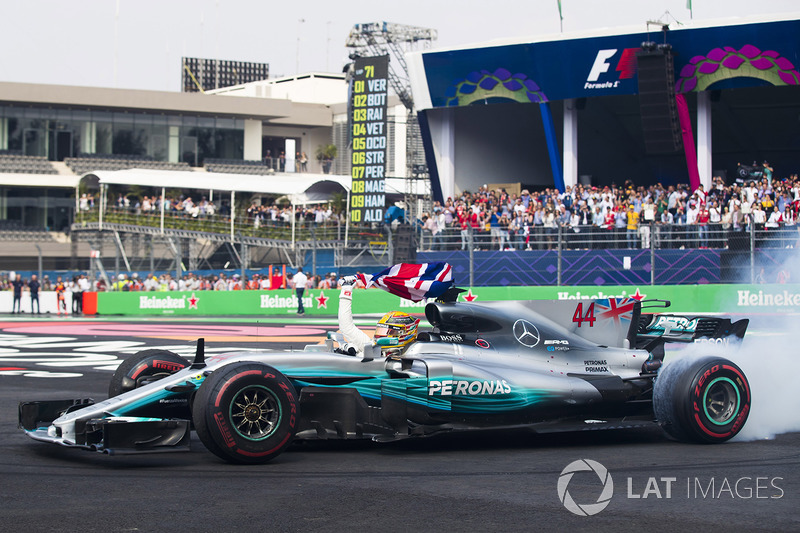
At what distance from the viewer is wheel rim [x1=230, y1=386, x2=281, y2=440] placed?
7139mm

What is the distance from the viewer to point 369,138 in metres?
33.0

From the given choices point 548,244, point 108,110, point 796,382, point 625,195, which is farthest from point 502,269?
point 108,110

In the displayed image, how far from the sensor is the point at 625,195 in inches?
1075

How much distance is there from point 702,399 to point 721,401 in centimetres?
31

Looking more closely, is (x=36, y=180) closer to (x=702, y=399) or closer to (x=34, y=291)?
(x=34, y=291)

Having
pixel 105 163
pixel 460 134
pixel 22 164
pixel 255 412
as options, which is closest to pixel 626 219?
pixel 460 134

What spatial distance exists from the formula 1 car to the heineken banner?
818 cm

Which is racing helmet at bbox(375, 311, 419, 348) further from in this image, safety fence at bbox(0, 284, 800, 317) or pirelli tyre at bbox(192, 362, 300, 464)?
safety fence at bbox(0, 284, 800, 317)

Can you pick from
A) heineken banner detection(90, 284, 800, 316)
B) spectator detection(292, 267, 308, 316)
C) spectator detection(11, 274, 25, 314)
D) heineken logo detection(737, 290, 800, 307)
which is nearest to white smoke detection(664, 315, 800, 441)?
heineken banner detection(90, 284, 800, 316)

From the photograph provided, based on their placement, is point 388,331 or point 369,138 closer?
point 388,331

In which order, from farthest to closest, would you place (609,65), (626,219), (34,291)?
1. (34,291)
2. (609,65)
3. (626,219)

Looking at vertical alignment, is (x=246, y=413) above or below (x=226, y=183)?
below

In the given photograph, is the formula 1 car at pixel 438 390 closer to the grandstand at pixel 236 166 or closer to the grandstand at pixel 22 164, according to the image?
the grandstand at pixel 22 164

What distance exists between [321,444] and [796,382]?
482cm
